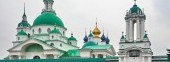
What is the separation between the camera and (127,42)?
4653 cm

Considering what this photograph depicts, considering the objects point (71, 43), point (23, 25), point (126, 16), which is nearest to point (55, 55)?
point (71, 43)

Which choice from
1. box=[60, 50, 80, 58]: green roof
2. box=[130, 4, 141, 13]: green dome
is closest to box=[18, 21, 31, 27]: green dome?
box=[60, 50, 80, 58]: green roof

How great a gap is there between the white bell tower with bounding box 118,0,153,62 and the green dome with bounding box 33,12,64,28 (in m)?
28.5

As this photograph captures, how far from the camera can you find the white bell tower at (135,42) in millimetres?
45875

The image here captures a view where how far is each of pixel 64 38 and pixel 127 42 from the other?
2941 centimetres

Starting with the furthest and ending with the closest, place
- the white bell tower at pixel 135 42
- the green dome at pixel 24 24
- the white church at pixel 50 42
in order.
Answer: the green dome at pixel 24 24, the white church at pixel 50 42, the white bell tower at pixel 135 42

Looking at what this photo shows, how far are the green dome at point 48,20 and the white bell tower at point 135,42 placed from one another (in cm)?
2847

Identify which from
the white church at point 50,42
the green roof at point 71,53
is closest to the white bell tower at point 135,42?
the white church at point 50,42

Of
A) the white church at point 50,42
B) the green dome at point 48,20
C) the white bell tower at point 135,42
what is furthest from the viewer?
the green dome at point 48,20

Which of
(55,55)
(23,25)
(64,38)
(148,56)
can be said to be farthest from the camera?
(23,25)

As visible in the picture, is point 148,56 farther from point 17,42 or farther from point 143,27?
point 17,42

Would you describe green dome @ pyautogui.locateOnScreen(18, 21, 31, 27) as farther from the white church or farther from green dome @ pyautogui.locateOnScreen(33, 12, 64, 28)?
green dome @ pyautogui.locateOnScreen(33, 12, 64, 28)

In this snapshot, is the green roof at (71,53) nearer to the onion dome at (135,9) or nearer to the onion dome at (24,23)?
the onion dome at (24,23)

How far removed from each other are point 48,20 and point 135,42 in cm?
2971
